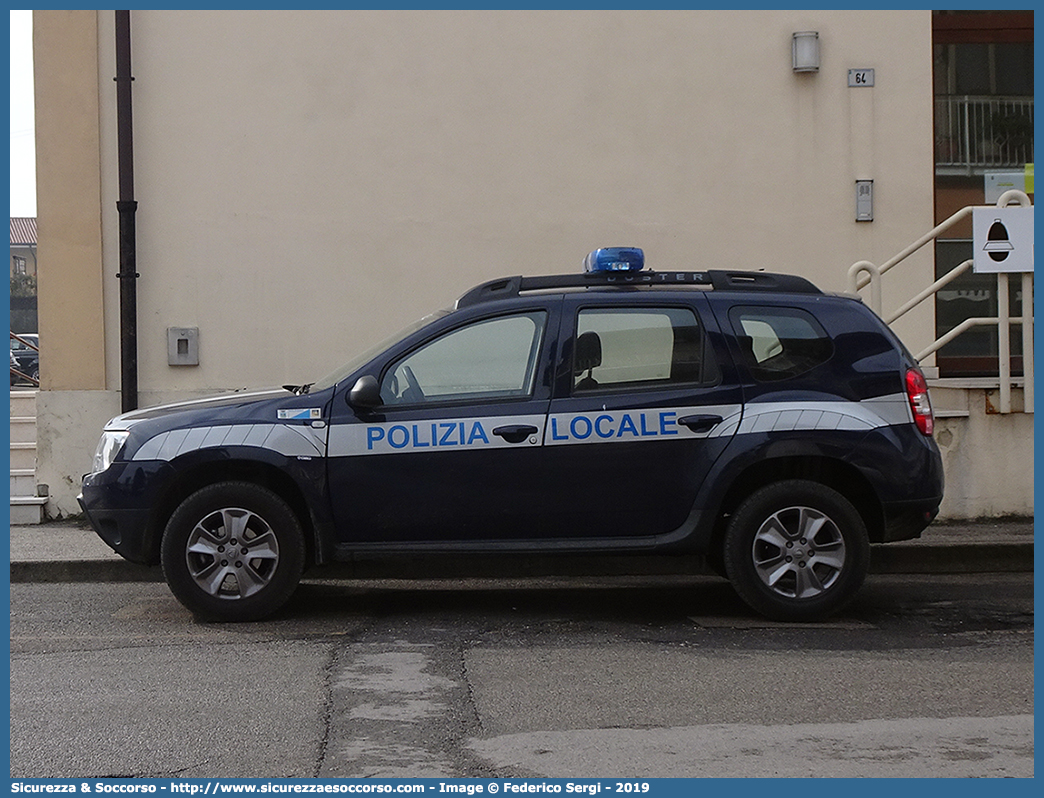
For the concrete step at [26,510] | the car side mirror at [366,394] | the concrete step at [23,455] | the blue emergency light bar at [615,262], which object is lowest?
the concrete step at [26,510]

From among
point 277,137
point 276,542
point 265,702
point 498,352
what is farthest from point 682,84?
point 265,702

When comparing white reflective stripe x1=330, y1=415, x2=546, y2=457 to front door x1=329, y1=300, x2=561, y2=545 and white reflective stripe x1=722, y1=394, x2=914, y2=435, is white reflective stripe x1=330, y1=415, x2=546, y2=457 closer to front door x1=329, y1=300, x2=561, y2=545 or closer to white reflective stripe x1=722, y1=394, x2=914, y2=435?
front door x1=329, y1=300, x2=561, y2=545

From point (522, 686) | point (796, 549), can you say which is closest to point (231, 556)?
point (522, 686)

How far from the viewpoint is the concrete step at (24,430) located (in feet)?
38.7

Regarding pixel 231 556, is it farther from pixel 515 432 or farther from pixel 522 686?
pixel 522 686

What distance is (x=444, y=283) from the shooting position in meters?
11.4

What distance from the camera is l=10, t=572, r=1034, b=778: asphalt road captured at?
4.51 metres

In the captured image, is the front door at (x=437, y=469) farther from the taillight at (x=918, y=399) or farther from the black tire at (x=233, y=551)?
the taillight at (x=918, y=399)

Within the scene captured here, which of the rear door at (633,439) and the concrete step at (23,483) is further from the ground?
the rear door at (633,439)

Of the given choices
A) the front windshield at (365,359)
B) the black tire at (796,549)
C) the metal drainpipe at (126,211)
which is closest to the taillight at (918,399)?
the black tire at (796,549)

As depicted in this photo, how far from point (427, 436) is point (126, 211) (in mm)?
5209

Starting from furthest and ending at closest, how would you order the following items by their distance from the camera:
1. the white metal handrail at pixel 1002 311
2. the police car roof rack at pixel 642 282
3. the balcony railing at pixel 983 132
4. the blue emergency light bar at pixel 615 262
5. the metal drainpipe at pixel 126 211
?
the balcony railing at pixel 983 132 < the metal drainpipe at pixel 126 211 < the white metal handrail at pixel 1002 311 < the blue emergency light bar at pixel 615 262 < the police car roof rack at pixel 642 282

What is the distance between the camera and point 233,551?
6949 mm

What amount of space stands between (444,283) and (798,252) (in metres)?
3.11
